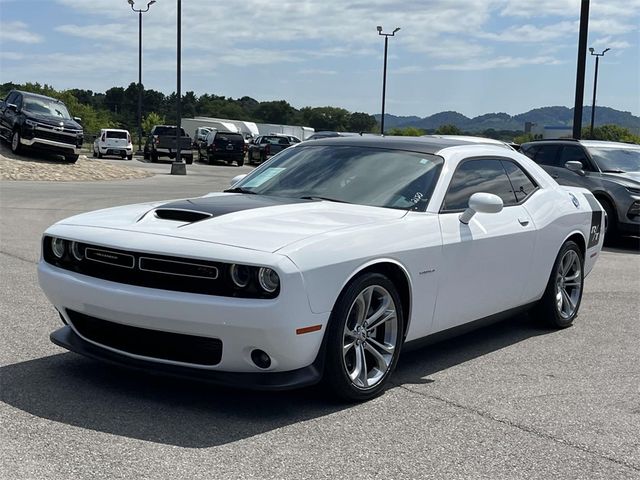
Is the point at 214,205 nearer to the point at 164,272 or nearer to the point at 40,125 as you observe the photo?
the point at 164,272

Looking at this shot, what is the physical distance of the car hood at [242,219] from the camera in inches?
169

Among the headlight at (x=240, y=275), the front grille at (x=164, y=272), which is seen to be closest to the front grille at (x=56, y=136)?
the front grille at (x=164, y=272)

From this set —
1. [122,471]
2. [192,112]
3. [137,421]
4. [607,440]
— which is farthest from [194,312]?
[192,112]

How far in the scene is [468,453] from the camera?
3873 millimetres

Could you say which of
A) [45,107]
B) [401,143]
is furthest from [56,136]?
[401,143]

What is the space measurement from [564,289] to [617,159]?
7.64 m

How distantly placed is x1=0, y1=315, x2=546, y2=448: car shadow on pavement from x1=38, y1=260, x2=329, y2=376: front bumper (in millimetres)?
251

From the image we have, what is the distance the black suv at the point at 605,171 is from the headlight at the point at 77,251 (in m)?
10.1

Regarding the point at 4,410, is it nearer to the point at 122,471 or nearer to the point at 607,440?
the point at 122,471

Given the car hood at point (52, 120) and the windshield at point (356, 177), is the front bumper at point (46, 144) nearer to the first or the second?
the car hood at point (52, 120)

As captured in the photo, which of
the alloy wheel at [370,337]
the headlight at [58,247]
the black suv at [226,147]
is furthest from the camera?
the black suv at [226,147]

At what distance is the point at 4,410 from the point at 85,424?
51cm

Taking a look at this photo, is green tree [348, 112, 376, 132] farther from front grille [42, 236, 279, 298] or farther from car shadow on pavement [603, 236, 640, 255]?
front grille [42, 236, 279, 298]

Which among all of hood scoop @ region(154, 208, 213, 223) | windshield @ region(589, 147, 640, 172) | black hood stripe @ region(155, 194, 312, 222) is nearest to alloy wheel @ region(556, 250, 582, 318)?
black hood stripe @ region(155, 194, 312, 222)
